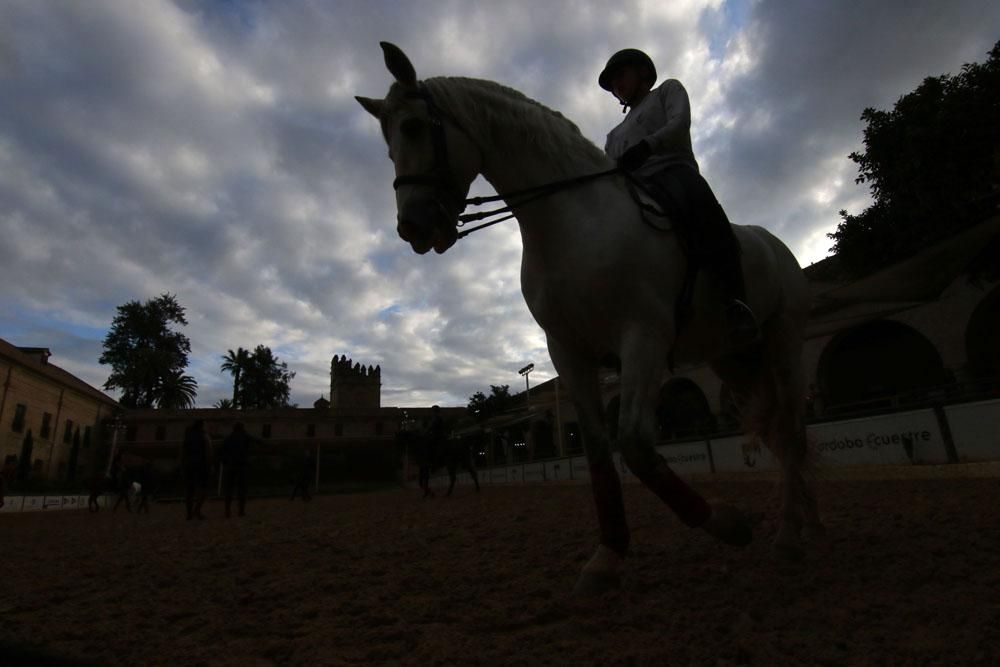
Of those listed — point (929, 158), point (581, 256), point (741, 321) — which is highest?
point (929, 158)

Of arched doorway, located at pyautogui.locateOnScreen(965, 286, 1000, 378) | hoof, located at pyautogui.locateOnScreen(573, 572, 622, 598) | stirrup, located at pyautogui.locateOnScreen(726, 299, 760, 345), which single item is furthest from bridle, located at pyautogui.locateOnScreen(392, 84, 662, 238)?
arched doorway, located at pyautogui.locateOnScreen(965, 286, 1000, 378)

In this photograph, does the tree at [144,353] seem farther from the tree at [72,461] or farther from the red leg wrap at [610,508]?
the red leg wrap at [610,508]

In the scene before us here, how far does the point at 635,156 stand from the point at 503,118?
0.79 m

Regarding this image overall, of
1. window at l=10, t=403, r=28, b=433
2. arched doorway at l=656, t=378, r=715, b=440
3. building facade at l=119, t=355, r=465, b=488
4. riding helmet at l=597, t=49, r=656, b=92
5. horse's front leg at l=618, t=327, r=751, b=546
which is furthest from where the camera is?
building facade at l=119, t=355, r=465, b=488

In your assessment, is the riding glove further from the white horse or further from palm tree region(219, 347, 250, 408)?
palm tree region(219, 347, 250, 408)

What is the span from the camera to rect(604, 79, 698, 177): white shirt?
10.6 feet

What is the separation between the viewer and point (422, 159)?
8.94ft

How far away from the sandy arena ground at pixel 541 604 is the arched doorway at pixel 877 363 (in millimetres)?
20593

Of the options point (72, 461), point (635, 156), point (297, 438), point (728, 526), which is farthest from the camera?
point (297, 438)

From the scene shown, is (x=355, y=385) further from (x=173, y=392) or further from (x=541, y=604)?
(x=541, y=604)

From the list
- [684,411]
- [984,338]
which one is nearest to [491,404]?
[684,411]

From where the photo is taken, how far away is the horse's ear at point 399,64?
279 centimetres

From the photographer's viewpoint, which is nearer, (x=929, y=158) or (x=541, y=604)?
(x=541, y=604)

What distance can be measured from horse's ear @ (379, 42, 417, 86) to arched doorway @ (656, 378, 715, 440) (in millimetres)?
22982
